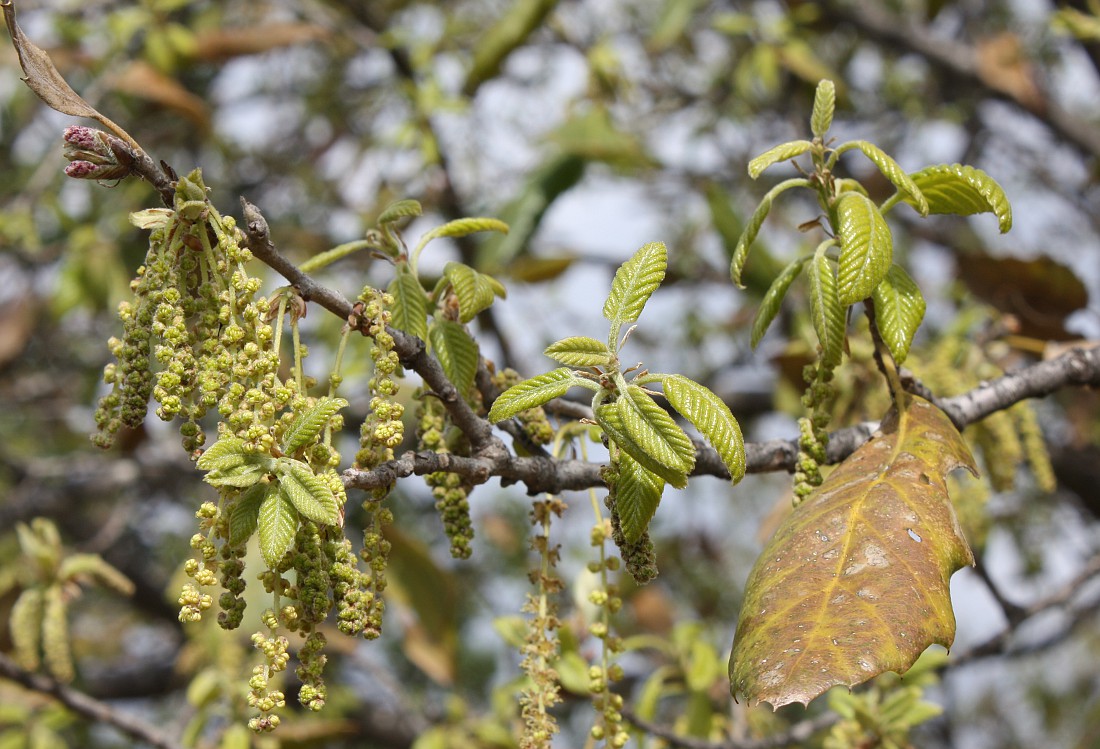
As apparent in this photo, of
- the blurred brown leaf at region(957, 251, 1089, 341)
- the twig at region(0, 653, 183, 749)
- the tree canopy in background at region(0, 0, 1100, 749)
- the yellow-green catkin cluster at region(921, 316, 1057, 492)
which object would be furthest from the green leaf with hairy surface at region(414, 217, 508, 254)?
the twig at region(0, 653, 183, 749)

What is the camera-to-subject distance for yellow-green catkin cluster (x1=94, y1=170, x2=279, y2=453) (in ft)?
3.03

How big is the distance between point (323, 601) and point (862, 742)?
4.05 feet

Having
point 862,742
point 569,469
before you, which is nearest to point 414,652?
point 862,742

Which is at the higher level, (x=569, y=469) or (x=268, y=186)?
(x=569, y=469)

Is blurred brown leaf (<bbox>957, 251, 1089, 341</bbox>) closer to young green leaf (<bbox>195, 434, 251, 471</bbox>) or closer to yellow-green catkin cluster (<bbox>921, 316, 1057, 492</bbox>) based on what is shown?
yellow-green catkin cluster (<bbox>921, 316, 1057, 492</bbox>)

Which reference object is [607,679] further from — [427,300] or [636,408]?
[427,300]

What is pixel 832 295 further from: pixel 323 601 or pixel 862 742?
pixel 862 742

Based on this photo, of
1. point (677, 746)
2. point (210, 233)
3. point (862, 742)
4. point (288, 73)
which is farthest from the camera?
point (288, 73)

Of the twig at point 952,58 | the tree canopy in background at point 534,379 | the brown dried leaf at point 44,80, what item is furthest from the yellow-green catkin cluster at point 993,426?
the twig at point 952,58

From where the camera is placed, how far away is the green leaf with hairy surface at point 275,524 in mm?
875

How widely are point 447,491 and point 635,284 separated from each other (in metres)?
0.30

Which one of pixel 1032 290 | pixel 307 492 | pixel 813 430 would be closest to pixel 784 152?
pixel 813 430

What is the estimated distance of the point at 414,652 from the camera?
2.80 metres

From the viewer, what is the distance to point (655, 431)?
959mm
